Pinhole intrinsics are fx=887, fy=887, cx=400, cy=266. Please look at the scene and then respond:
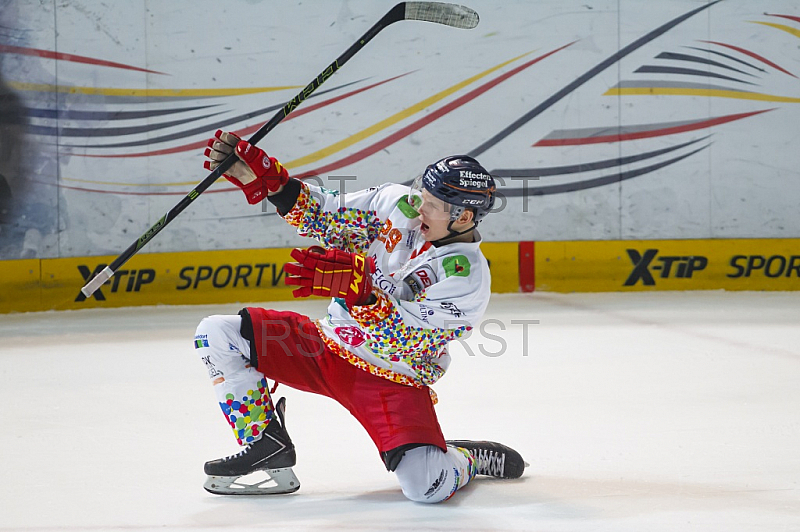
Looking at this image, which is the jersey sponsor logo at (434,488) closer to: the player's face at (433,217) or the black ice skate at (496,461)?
the black ice skate at (496,461)

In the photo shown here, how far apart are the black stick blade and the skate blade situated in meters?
1.27

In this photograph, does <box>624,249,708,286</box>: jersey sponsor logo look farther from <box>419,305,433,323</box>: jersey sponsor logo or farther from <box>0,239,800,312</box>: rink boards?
<box>419,305,433,323</box>: jersey sponsor logo

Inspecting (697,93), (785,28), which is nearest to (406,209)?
(697,93)

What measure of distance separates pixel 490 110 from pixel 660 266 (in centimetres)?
157

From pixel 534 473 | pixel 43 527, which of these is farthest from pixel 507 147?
pixel 43 527

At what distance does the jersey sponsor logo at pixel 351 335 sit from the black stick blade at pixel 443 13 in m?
0.90

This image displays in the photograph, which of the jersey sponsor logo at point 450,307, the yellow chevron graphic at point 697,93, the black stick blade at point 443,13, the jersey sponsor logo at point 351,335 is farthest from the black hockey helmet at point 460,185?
the yellow chevron graphic at point 697,93

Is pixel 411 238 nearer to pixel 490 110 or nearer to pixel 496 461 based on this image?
pixel 496 461

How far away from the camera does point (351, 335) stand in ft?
6.89

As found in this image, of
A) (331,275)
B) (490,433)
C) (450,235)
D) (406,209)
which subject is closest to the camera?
(331,275)

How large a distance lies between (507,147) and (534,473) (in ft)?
13.2

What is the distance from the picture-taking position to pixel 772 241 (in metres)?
6.03

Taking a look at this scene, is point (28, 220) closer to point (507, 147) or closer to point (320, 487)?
point (507, 147)

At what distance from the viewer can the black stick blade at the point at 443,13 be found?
2.42m
